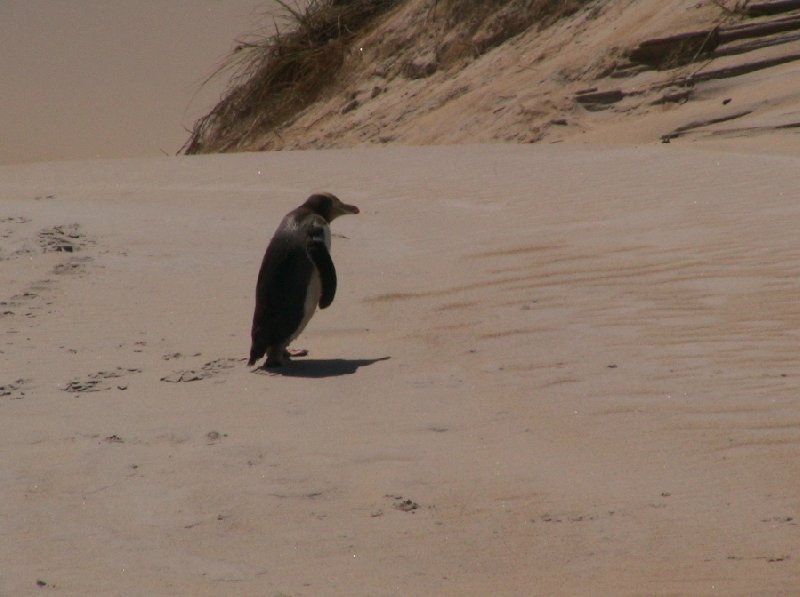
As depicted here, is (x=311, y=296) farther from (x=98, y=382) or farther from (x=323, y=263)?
(x=98, y=382)

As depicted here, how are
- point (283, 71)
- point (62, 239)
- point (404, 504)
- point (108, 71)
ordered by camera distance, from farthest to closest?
point (108, 71) < point (283, 71) < point (62, 239) < point (404, 504)

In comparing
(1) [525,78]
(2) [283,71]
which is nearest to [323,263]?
(1) [525,78]

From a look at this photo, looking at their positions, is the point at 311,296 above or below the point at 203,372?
above

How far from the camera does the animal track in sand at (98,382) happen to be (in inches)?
247

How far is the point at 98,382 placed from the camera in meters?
6.40

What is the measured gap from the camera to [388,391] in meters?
6.04

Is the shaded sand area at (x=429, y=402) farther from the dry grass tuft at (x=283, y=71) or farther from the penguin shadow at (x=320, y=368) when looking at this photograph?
the dry grass tuft at (x=283, y=71)

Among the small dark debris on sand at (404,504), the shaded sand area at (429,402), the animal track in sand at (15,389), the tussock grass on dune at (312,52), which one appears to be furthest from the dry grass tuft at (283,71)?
the small dark debris on sand at (404,504)

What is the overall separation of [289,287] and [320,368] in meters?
0.43

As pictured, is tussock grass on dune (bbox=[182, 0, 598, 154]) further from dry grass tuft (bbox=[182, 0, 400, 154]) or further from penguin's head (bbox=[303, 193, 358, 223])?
penguin's head (bbox=[303, 193, 358, 223])

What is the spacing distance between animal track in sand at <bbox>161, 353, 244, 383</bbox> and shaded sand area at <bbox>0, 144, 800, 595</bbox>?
35mm

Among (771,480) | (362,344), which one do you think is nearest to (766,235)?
(362,344)

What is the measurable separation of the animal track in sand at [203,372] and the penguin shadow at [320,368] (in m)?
0.21

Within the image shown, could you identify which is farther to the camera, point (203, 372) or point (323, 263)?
point (323, 263)
